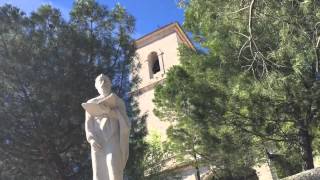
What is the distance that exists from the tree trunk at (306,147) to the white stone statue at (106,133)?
582 cm

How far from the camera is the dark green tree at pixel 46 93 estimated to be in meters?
11.2

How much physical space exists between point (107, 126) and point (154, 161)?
7.47 m

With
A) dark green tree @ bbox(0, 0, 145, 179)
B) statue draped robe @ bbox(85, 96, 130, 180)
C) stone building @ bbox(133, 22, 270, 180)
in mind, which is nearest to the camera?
statue draped robe @ bbox(85, 96, 130, 180)

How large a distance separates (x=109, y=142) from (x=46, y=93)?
17.8ft

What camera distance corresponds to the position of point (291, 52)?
839 cm

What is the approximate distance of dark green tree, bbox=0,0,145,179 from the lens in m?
Answer: 11.2

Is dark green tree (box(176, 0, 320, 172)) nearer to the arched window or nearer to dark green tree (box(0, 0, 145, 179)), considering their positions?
dark green tree (box(0, 0, 145, 179))

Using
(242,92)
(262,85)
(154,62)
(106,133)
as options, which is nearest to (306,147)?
(242,92)

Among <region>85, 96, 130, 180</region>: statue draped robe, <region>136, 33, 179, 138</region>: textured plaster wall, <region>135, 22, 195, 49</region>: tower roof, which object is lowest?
<region>85, 96, 130, 180</region>: statue draped robe

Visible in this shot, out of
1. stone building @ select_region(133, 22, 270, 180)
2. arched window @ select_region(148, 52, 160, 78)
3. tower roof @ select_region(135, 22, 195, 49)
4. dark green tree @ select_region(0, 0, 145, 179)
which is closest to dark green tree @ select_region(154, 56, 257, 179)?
dark green tree @ select_region(0, 0, 145, 179)

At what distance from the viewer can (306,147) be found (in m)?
11.0

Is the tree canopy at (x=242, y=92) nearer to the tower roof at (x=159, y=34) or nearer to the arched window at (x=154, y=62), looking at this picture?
the tower roof at (x=159, y=34)

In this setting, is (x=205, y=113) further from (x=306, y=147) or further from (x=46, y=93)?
(x=46, y=93)

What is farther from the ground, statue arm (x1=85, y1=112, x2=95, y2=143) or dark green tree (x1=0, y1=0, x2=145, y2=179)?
dark green tree (x1=0, y1=0, x2=145, y2=179)
